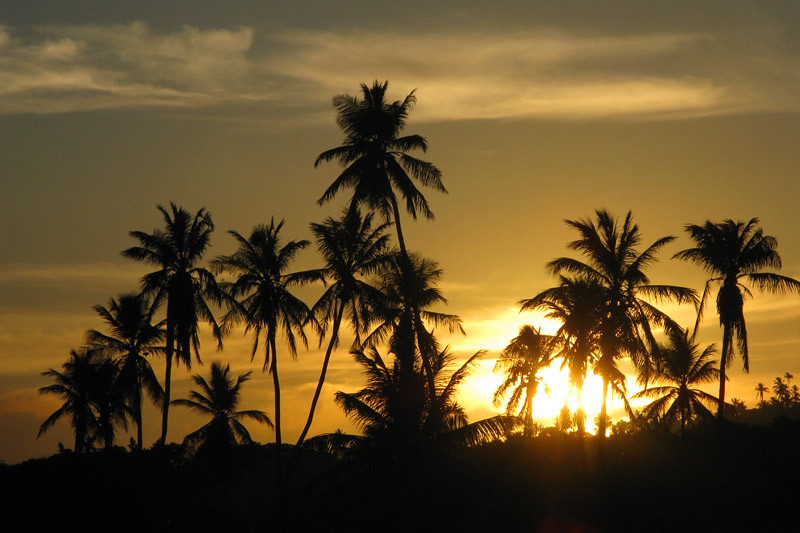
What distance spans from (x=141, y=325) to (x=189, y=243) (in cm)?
913

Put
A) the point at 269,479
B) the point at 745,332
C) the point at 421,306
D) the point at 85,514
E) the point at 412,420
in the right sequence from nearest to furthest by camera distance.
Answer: the point at 412,420 < the point at 85,514 < the point at 745,332 < the point at 421,306 < the point at 269,479

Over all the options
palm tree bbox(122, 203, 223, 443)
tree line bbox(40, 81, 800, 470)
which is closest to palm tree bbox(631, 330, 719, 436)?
tree line bbox(40, 81, 800, 470)

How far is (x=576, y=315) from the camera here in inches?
1816

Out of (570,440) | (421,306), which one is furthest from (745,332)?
(421,306)

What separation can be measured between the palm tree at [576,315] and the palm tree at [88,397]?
27.7m

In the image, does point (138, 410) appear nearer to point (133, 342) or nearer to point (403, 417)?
point (133, 342)

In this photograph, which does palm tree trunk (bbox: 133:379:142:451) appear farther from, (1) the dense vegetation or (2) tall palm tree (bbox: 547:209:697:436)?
(2) tall palm tree (bbox: 547:209:697:436)

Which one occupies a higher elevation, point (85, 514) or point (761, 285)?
point (761, 285)

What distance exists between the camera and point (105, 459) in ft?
171

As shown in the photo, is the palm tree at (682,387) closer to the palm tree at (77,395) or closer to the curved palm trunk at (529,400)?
the curved palm trunk at (529,400)

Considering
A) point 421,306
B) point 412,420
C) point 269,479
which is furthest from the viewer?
point 269,479

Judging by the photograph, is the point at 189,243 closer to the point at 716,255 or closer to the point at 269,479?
the point at 269,479

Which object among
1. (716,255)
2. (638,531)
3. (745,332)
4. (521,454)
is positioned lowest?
(638,531)

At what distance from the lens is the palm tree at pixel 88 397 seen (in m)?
58.1
